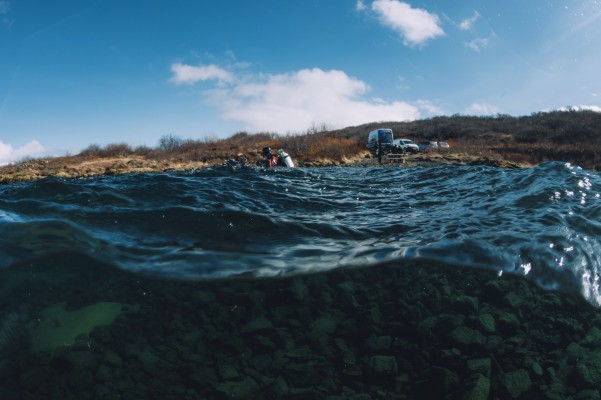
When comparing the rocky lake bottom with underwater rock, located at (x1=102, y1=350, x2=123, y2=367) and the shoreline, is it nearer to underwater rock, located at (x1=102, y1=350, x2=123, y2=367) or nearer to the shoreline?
underwater rock, located at (x1=102, y1=350, x2=123, y2=367)

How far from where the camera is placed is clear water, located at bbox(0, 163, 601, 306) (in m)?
3.82

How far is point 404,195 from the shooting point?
26.6 feet

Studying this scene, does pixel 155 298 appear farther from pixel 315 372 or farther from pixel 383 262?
pixel 383 262

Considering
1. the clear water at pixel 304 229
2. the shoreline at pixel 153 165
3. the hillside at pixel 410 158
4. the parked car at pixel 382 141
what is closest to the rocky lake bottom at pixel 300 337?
the clear water at pixel 304 229

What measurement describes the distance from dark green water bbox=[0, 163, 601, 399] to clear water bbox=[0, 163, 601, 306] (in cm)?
3

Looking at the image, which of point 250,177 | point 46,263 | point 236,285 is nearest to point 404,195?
point 250,177

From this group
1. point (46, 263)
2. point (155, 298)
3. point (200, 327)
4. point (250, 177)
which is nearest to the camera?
point (200, 327)

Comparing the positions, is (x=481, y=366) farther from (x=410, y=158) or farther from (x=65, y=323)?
(x=410, y=158)

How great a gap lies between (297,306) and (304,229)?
1.98m

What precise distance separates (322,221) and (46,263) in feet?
11.4

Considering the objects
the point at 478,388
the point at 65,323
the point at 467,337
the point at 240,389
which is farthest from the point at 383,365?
the point at 65,323

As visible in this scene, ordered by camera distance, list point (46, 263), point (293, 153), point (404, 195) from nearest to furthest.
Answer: point (46, 263) → point (404, 195) → point (293, 153)

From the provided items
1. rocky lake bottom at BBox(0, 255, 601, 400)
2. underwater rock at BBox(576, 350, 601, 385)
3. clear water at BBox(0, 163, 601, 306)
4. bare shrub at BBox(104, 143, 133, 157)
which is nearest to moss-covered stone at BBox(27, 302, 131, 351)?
rocky lake bottom at BBox(0, 255, 601, 400)

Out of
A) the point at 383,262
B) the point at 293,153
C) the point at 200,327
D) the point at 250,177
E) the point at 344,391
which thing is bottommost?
the point at 344,391
